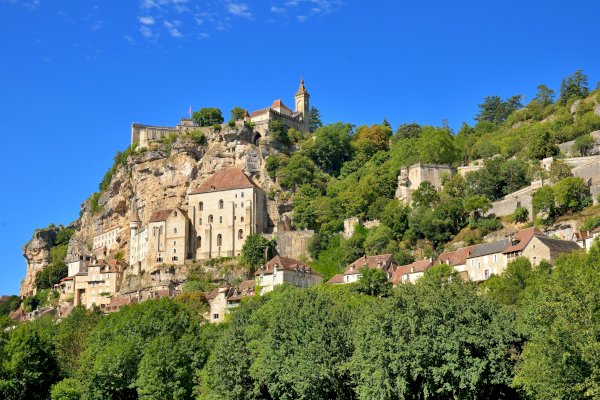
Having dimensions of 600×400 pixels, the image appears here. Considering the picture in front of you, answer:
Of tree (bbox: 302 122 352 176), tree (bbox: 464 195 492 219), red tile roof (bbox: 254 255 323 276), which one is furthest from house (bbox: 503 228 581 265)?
tree (bbox: 302 122 352 176)

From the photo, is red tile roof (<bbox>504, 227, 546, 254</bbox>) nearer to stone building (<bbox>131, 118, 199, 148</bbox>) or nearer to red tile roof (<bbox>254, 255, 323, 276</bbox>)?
red tile roof (<bbox>254, 255, 323, 276</bbox>)

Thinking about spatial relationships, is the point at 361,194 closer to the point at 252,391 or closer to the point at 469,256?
the point at 469,256

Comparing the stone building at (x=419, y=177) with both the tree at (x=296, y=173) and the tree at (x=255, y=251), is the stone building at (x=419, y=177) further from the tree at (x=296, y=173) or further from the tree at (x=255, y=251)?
the tree at (x=255, y=251)

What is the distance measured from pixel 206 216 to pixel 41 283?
3941cm

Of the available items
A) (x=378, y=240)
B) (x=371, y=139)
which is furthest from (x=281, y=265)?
(x=371, y=139)

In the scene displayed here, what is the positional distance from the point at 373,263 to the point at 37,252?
74928mm

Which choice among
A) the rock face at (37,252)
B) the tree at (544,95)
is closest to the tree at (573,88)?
the tree at (544,95)

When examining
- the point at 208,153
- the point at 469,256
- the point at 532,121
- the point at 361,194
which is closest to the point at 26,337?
the point at 469,256

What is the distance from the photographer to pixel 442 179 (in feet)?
334

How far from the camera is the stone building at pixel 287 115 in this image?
12394 cm

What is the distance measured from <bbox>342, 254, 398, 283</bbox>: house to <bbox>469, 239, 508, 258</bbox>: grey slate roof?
374 inches

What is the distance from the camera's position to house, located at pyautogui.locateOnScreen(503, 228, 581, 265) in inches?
2911

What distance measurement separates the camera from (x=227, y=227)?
10662 cm

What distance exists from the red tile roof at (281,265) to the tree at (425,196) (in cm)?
1404
